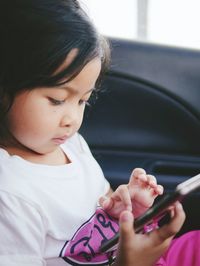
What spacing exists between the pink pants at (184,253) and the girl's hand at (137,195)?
0.14 meters

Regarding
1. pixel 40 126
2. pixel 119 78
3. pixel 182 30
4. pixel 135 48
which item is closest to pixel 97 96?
pixel 119 78

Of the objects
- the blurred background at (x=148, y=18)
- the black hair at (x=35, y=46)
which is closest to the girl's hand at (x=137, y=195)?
the black hair at (x=35, y=46)

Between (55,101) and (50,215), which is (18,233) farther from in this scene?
(55,101)

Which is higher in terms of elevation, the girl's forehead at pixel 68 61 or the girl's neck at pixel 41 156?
the girl's forehead at pixel 68 61

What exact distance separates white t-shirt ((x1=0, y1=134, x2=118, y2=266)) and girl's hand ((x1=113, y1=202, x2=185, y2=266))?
0.15 m

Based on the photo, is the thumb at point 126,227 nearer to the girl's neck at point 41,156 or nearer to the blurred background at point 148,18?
the girl's neck at point 41,156

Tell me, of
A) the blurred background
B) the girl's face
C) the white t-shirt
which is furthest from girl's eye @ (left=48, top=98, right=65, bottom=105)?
the blurred background

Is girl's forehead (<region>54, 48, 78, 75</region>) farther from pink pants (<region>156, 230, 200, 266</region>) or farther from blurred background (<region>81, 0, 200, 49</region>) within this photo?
blurred background (<region>81, 0, 200, 49</region>)

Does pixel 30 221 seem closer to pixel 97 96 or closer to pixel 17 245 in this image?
pixel 17 245

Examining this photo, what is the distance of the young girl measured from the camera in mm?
891

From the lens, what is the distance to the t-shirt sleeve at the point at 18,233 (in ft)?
2.92

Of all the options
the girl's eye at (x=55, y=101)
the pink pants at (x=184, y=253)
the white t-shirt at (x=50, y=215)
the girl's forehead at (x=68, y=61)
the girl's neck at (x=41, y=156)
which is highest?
the girl's forehead at (x=68, y=61)

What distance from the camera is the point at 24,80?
90 centimetres

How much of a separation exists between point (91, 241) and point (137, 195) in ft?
0.43
